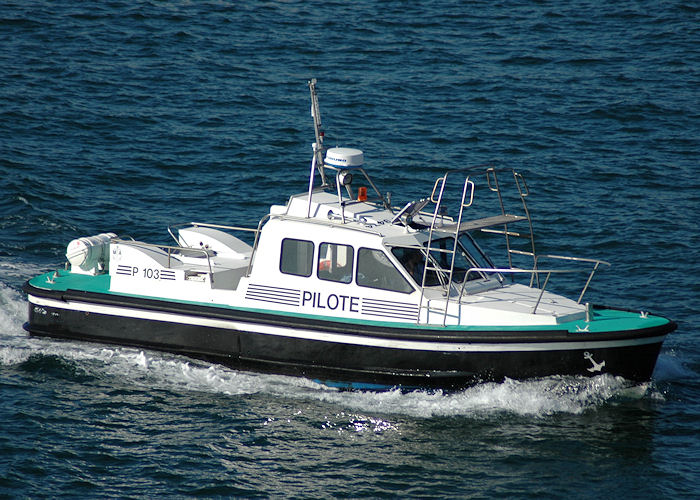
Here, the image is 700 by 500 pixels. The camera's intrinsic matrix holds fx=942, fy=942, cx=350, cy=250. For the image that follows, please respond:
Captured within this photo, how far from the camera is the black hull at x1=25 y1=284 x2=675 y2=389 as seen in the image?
1227cm

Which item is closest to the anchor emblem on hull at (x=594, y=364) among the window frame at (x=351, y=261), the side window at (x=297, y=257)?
the window frame at (x=351, y=261)

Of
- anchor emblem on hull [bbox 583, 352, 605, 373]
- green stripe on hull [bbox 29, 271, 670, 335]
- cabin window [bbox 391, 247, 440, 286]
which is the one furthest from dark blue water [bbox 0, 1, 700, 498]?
cabin window [bbox 391, 247, 440, 286]

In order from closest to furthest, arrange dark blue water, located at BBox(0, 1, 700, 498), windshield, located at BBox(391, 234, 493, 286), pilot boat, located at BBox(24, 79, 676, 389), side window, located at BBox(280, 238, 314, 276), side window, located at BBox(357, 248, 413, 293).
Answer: dark blue water, located at BBox(0, 1, 700, 498) < pilot boat, located at BBox(24, 79, 676, 389) < side window, located at BBox(357, 248, 413, 293) < windshield, located at BBox(391, 234, 493, 286) < side window, located at BBox(280, 238, 314, 276)

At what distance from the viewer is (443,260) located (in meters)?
13.3

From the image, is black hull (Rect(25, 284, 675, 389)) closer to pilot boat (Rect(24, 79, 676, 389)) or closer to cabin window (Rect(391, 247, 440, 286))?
pilot boat (Rect(24, 79, 676, 389))

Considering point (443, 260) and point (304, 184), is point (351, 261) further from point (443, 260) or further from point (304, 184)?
point (304, 184)

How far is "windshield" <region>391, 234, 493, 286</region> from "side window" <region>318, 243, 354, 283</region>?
2.22 feet

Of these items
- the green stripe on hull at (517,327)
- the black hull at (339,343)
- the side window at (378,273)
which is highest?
the side window at (378,273)

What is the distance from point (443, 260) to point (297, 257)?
206 cm

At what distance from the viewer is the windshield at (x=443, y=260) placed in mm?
12969

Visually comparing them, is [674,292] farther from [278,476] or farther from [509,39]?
[509,39]

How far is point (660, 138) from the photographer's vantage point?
2328 cm

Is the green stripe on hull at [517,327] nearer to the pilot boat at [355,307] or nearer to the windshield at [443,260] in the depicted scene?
the pilot boat at [355,307]

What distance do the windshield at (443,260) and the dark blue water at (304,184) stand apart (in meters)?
1.67
